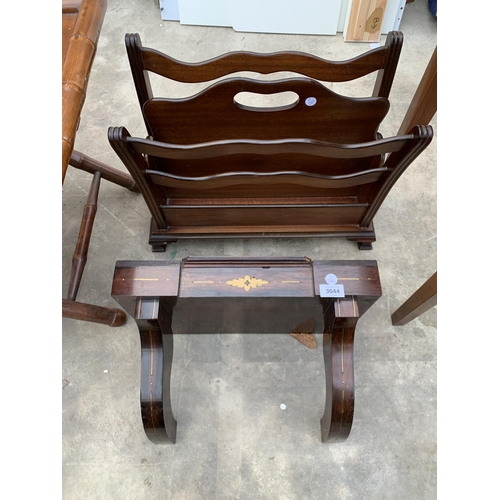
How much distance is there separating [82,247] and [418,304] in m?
1.10

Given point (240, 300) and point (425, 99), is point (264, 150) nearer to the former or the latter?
point (240, 300)

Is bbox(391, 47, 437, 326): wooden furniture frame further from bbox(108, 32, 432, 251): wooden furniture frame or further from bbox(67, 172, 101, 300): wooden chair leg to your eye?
bbox(67, 172, 101, 300): wooden chair leg

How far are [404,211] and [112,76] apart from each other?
4.93 feet

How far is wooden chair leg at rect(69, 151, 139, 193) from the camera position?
144cm

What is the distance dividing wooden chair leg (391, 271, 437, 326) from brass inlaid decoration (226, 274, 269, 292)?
0.55 meters

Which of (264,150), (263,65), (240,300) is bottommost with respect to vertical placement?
(240,300)

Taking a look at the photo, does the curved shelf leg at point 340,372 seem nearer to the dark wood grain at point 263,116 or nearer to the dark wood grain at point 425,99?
the dark wood grain at point 263,116

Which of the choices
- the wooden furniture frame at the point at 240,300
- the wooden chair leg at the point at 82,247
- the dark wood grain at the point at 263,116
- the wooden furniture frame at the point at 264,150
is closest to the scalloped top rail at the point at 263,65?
the wooden furniture frame at the point at 264,150

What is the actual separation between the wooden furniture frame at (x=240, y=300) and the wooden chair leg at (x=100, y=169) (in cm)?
70

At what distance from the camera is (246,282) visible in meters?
0.90

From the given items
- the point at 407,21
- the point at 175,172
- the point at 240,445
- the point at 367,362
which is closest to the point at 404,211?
the point at 367,362

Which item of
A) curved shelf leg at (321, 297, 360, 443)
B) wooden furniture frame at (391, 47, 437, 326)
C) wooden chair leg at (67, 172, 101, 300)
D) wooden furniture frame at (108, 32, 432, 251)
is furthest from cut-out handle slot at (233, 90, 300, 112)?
curved shelf leg at (321, 297, 360, 443)

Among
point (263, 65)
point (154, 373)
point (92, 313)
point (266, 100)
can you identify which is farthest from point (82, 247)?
point (266, 100)

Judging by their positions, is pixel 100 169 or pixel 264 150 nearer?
pixel 264 150
